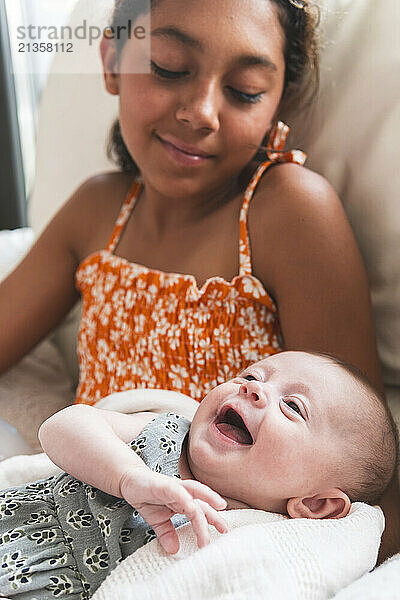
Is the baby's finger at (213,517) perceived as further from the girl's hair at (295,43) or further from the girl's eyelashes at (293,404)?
the girl's hair at (295,43)

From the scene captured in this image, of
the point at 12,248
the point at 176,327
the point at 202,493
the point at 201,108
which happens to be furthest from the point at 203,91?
the point at 12,248

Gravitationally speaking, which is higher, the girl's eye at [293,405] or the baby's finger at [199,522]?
the girl's eye at [293,405]

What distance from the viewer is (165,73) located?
0.94 meters

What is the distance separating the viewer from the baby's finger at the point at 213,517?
0.60m

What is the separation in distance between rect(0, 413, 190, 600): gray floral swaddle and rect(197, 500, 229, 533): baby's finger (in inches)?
2.7

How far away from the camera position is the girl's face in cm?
90

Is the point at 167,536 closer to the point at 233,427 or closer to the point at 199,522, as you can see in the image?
the point at 199,522

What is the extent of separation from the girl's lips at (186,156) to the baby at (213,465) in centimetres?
35

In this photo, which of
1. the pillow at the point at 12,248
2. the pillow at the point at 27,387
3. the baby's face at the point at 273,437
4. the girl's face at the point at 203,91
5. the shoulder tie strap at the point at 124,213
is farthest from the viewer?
the pillow at the point at 12,248

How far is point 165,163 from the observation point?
3.29 feet

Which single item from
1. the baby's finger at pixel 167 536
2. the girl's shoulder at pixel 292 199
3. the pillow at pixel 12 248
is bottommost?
the pillow at pixel 12 248

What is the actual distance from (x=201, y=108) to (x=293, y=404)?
0.41 meters

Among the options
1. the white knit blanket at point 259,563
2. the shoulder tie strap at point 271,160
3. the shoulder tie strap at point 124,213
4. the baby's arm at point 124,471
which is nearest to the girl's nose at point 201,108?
the shoulder tie strap at point 271,160

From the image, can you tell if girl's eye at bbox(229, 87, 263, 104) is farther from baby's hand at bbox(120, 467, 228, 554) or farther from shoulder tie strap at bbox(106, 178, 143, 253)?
baby's hand at bbox(120, 467, 228, 554)
